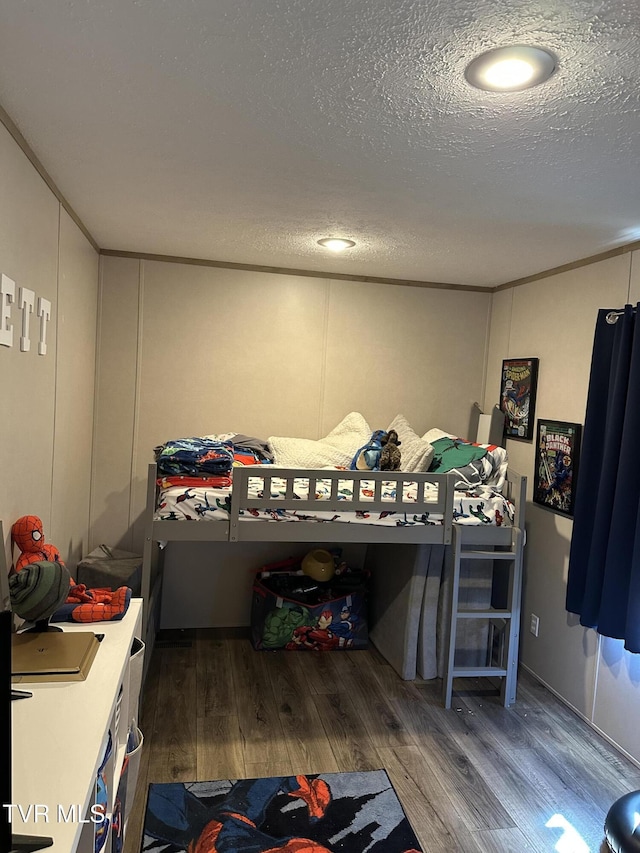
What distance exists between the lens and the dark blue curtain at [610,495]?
9.33 ft

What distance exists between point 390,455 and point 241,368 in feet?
4.15

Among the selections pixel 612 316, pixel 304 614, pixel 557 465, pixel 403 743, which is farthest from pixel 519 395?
pixel 403 743

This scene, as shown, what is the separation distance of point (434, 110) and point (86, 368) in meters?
2.58

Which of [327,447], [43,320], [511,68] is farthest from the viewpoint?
[327,447]

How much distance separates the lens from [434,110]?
5.76 ft

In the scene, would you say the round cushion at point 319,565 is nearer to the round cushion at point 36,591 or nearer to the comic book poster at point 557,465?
the comic book poster at point 557,465

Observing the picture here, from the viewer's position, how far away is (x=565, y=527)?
3.47 m

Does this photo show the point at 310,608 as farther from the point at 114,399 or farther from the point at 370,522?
the point at 114,399

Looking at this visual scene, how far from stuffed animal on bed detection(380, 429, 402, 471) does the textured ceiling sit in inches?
43.4

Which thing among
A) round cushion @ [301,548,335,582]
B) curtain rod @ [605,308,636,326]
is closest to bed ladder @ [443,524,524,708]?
round cushion @ [301,548,335,582]

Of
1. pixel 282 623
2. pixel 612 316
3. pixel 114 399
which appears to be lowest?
pixel 282 623

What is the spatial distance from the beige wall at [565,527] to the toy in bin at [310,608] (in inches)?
41.3

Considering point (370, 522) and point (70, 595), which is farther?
point (370, 522)

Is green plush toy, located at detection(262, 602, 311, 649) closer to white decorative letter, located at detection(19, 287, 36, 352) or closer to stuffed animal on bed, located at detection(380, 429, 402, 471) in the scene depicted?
stuffed animal on bed, located at detection(380, 429, 402, 471)
